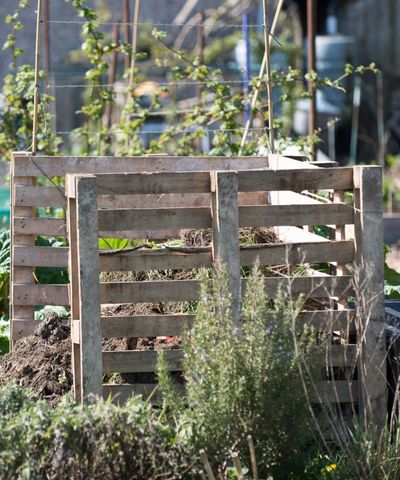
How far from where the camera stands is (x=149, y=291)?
399 cm

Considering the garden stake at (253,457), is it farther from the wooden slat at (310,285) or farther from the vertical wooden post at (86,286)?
the wooden slat at (310,285)

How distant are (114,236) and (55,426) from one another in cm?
241

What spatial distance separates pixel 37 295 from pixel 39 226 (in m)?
0.39

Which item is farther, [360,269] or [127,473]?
[360,269]

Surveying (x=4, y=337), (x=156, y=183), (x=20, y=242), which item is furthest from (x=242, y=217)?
(x=4, y=337)

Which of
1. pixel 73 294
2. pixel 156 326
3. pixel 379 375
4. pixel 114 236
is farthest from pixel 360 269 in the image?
pixel 114 236

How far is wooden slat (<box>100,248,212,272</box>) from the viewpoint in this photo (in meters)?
3.97

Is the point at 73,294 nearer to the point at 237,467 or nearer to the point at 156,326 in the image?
the point at 156,326

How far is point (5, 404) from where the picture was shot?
11.6ft

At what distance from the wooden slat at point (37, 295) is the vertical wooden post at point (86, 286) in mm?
1562

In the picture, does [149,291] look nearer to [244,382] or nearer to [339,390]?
[244,382]

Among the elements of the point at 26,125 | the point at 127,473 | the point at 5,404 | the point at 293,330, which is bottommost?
the point at 127,473

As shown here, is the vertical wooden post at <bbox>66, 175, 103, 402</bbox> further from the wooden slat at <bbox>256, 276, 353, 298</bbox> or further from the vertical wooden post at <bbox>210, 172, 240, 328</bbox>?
the wooden slat at <bbox>256, 276, 353, 298</bbox>

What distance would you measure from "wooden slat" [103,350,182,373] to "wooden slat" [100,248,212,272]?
35cm
